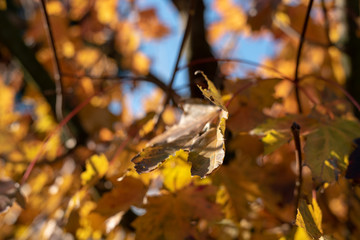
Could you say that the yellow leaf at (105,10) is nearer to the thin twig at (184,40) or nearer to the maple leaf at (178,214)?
the thin twig at (184,40)

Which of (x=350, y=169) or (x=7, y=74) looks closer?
(x=350, y=169)

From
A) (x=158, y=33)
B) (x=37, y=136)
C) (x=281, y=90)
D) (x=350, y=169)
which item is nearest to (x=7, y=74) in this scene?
(x=158, y=33)

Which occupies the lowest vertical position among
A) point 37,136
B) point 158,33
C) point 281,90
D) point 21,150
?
point 281,90

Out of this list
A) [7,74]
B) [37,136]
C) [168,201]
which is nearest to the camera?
[168,201]

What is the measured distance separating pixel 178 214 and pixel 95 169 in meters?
0.17

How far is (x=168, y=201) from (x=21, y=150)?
689 mm

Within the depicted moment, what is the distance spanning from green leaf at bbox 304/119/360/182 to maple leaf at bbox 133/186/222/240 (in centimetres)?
21

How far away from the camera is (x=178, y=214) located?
63 cm

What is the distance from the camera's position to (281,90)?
5.79 ft

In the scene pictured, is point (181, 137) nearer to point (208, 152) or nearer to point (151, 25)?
point (208, 152)

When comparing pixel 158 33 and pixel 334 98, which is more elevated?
pixel 334 98

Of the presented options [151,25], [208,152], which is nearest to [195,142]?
[208,152]

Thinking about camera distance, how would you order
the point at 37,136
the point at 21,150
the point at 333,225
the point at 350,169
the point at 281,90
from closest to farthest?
the point at 350,169
the point at 333,225
the point at 21,150
the point at 37,136
the point at 281,90

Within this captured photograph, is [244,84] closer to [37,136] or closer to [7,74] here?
[37,136]
